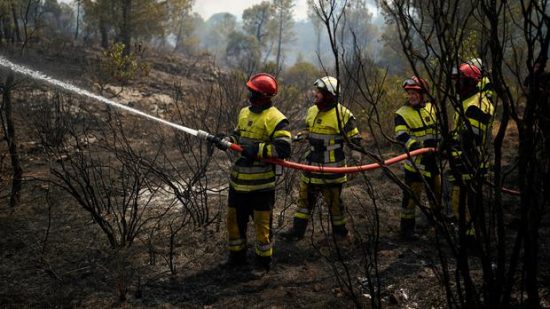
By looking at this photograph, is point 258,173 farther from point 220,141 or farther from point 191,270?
point 191,270

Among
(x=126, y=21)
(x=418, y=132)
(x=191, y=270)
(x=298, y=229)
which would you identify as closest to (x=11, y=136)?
(x=191, y=270)

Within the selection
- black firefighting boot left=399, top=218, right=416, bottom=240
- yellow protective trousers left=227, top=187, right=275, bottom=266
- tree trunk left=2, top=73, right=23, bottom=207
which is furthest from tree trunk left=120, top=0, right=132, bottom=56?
black firefighting boot left=399, top=218, right=416, bottom=240

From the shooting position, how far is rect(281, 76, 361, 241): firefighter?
3982 mm

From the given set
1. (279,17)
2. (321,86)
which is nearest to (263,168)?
(321,86)

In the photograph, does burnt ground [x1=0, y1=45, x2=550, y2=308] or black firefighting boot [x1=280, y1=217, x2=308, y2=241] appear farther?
black firefighting boot [x1=280, y1=217, x2=308, y2=241]

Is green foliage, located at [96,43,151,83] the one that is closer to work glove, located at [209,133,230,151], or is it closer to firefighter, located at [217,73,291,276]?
work glove, located at [209,133,230,151]

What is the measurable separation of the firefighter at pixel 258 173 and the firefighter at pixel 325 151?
668mm

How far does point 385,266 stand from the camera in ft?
12.0

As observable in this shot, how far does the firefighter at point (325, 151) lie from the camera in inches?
157

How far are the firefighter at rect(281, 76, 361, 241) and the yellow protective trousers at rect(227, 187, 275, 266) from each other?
65cm

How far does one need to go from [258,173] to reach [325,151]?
0.95 metres

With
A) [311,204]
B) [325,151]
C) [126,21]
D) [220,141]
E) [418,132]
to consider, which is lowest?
[311,204]

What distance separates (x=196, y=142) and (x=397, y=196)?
17.1 ft

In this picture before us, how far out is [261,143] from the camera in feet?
11.0
